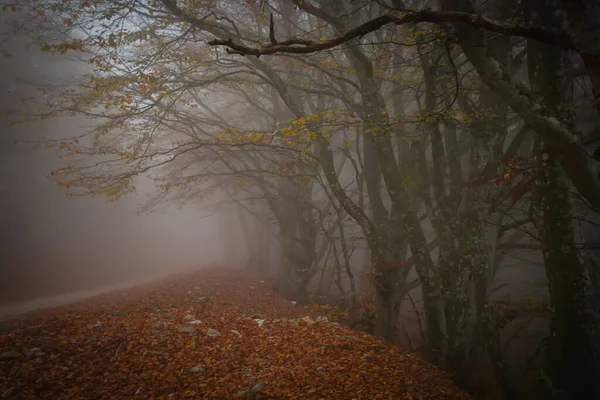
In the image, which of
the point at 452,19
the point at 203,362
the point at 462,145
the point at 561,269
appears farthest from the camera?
the point at 462,145

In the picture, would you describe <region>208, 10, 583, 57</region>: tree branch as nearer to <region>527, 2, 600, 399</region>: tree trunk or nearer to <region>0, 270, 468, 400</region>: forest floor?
<region>527, 2, 600, 399</region>: tree trunk

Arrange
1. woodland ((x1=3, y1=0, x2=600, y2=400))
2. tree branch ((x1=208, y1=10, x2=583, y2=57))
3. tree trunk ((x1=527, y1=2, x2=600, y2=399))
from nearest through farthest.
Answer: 1. tree branch ((x1=208, y1=10, x2=583, y2=57))
2. woodland ((x1=3, y1=0, x2=600, y2=400))
3. tree trunk ((x1=527, y1=2, x2=600, y2=399))

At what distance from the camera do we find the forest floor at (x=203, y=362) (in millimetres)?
4062

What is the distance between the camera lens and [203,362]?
4.75 m

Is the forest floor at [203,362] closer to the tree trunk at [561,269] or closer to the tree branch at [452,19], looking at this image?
the tree trunk at [561,269]

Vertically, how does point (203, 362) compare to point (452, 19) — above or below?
below

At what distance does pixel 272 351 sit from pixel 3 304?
1673 cm

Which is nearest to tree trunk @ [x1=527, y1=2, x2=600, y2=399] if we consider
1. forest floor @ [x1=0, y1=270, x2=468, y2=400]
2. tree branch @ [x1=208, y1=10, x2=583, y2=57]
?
forest floor @ [x1=0, y1=270, x2=468, y2=400]

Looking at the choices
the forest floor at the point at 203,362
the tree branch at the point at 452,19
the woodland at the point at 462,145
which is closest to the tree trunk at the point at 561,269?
the woodland at the point at 462,145

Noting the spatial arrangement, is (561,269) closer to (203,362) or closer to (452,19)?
(452,19)

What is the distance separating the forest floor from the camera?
160 inches

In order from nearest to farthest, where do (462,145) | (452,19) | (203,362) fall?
(452,19), (203,362), (462,145)

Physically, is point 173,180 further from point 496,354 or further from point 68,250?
point 68,250

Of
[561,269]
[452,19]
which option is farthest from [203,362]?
[561,269]
